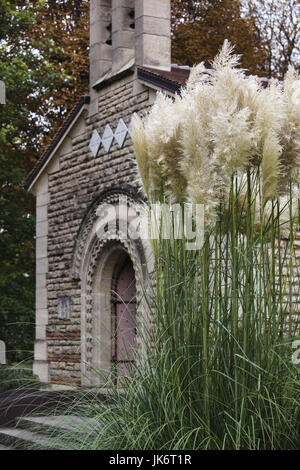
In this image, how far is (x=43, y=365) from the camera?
1261cm

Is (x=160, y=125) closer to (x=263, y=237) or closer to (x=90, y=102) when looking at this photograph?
(x=263, y=237)

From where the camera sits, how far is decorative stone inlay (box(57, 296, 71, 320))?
12039 millimetres

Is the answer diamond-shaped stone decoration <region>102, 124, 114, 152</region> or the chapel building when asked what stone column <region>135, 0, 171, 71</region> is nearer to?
the chapel building

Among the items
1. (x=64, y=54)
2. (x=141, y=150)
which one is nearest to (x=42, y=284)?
(x=64, y=54)

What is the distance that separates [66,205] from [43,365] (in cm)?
276

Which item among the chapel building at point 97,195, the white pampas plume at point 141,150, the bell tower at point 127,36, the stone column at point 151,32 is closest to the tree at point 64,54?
the chapel building at point 97,195

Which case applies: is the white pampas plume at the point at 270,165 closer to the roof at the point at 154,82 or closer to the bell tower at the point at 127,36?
the roof at the point at 154,82

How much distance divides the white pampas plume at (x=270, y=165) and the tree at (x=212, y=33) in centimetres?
1520

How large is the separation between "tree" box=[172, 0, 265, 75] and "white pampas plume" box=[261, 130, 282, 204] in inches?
599

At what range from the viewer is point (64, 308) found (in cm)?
1216

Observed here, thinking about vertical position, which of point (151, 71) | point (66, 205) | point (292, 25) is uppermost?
point (292, 25)

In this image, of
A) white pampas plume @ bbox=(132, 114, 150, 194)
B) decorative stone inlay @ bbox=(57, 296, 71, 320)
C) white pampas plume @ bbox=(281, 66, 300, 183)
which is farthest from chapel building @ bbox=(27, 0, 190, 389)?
A: white pampas plume @ bbox=(281, 66, 300, 183)

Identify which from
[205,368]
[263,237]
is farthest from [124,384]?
[263,237]

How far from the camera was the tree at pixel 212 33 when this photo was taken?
743 inches
